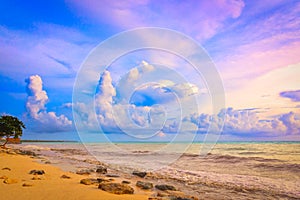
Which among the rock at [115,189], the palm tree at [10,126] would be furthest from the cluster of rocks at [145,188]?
the palm tree at [10,126]

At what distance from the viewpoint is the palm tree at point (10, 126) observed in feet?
120

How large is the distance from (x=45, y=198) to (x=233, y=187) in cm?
1039

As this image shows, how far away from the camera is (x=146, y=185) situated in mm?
12586

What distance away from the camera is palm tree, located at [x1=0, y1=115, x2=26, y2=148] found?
36531 millimetres

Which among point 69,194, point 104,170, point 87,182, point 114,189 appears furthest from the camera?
point 104,170

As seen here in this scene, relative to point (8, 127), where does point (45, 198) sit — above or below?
below

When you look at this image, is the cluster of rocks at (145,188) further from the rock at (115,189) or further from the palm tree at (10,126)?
the palm tree at (10,126)

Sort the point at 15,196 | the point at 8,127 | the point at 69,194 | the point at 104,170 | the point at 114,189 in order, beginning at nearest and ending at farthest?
the point at 15,196, the point at 69,194, the point at 114,189, the point at 104,170, the point at 8,127

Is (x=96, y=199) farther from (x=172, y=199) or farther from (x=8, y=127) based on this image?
(x=8, y=127)

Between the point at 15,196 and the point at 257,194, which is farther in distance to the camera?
the point at 257,194

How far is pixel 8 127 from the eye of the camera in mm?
36531

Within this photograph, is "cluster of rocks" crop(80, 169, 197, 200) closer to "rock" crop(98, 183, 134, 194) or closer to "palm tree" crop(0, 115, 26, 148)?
"rock" crop(98, 183, 134, 194)

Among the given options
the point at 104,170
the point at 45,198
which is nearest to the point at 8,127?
the point at 104,170

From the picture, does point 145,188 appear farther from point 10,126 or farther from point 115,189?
point 10,126
